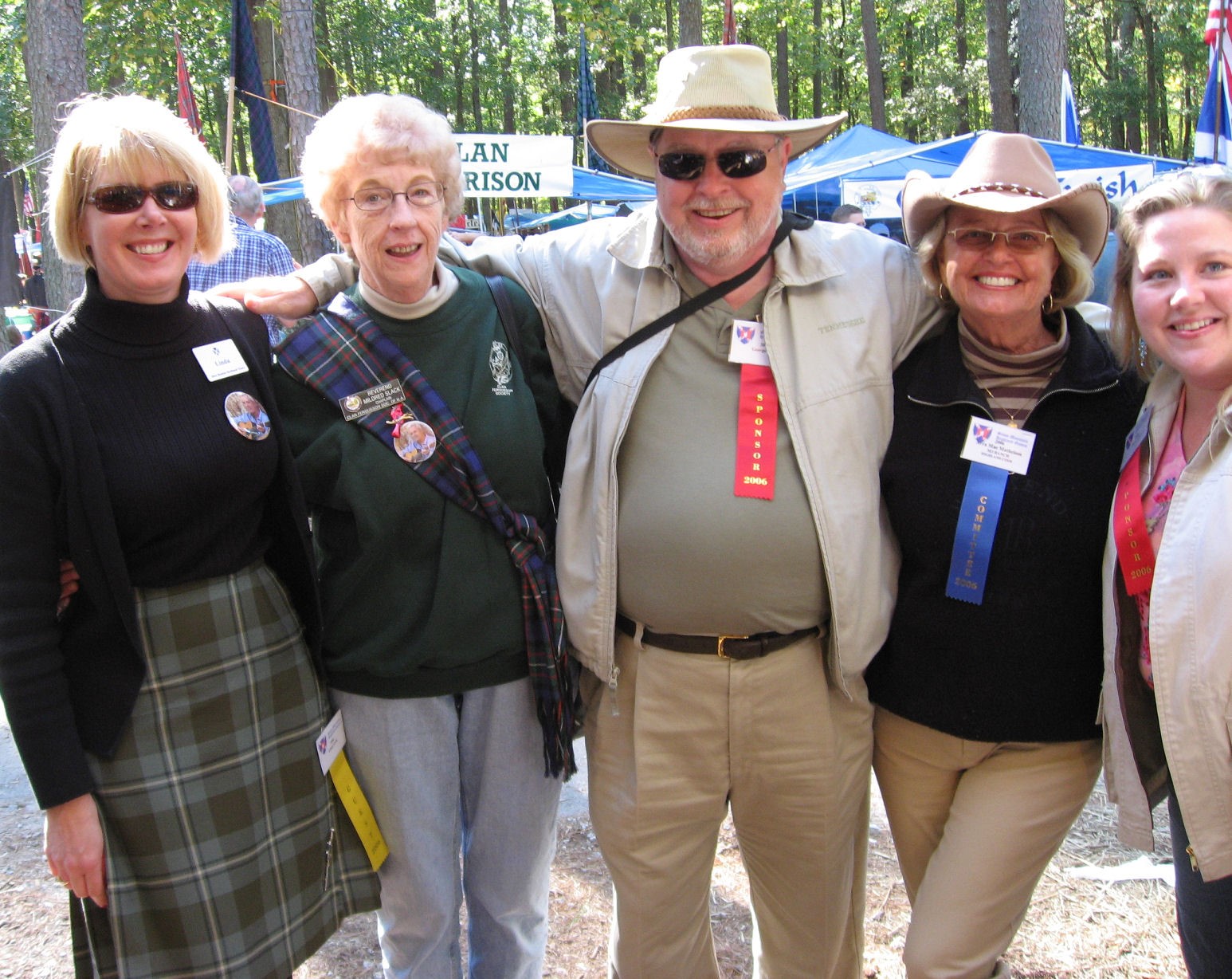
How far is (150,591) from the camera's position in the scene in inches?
75.9

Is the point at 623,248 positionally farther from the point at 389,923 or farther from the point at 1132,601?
the point at 389,923

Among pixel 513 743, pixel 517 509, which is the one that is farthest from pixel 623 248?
pixel 513 743

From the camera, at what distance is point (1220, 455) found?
1811mm

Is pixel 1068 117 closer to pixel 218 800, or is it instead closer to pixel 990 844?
pixel 990 844

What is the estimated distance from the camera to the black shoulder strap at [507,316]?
2346 millimetres

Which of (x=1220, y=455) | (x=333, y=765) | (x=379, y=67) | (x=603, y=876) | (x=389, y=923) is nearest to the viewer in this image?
(x=1220, y=455)

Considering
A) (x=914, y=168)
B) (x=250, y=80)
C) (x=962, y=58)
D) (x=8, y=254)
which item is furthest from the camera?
(x=962, y=58)

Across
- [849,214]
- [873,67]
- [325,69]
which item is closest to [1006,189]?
[849,214]

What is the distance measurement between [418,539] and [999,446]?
1.25 meters

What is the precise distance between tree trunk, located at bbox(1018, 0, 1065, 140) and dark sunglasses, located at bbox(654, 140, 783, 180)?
29.6 feet

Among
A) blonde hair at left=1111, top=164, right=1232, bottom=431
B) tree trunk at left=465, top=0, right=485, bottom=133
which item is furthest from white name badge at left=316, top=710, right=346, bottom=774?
tree trunk at left=465, top=0, right=485, bottom=133

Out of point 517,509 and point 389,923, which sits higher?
point 517,509

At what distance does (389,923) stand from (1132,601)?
1766mm

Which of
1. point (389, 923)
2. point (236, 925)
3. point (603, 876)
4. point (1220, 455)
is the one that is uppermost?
point (1220, 455)
